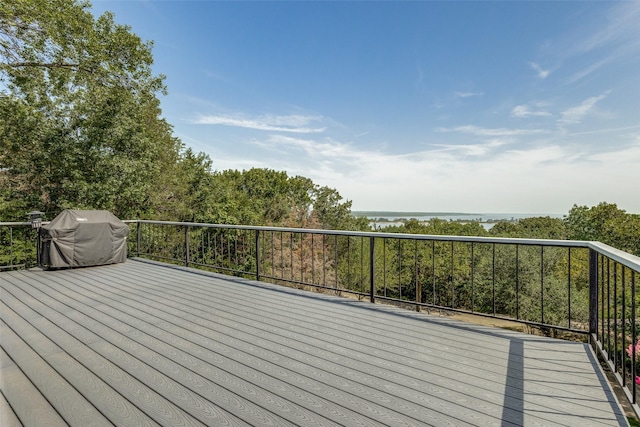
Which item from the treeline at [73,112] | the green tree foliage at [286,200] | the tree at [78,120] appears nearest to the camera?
the treeline at [73,112]

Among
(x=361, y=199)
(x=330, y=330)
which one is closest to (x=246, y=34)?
(x=330, y=330)

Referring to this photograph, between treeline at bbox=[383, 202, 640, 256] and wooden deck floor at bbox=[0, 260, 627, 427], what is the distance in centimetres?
2342

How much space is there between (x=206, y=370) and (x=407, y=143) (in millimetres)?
22751

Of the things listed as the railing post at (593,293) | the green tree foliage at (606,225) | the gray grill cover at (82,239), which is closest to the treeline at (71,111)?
the gray grill cover at (82,239)

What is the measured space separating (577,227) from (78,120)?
35.3m

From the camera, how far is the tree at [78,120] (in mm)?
9039

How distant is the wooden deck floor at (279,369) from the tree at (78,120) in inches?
337

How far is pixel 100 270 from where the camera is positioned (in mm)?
5152

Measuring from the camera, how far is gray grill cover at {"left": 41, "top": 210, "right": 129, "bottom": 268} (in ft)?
16.3

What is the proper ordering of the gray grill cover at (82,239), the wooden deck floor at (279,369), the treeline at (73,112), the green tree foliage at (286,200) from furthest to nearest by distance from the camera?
1. the green tree foliage at (286,200)
2. the treeline at (73,112)
3. the gray grill cover at (82,239)
4. the wooden deck floor at (279,369)

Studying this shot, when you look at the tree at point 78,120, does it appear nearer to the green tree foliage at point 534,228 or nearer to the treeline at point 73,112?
the treeline at point 73,112

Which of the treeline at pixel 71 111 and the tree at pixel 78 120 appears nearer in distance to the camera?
the treeline at pixel 71 111

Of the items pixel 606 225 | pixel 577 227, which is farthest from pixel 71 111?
pixel 577 227

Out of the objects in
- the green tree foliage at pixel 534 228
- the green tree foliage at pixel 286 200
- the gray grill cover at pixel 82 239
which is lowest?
the green tree foliage at pixel 534 228
